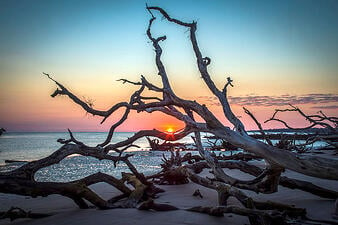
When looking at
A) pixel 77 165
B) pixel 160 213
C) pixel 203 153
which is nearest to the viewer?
pixel 160 213

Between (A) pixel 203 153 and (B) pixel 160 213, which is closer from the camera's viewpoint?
(B) pixel 160 213

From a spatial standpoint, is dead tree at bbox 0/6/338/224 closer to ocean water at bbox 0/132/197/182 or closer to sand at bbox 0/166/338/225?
sand at bbox 0/166/338/225

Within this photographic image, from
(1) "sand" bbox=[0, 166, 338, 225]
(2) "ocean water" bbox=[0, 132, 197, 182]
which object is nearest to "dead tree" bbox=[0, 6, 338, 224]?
(1) "sand" bbox=[0, 166, 338, 225]

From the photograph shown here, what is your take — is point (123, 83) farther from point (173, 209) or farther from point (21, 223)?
point (21, 223)

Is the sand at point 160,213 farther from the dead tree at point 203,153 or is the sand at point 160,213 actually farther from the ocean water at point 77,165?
the ocean water at point 77,165

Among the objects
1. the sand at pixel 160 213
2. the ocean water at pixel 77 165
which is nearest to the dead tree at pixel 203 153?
the sand at pixel 160 213

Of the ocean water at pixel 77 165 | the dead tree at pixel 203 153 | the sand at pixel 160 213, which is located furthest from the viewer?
the ocean water at pixel 77 165

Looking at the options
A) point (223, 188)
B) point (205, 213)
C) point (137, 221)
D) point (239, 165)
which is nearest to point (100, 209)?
point (137, 221)

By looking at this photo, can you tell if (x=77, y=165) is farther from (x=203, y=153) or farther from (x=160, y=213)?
(x=160, y=213)

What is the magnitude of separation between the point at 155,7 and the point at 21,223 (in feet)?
13.9

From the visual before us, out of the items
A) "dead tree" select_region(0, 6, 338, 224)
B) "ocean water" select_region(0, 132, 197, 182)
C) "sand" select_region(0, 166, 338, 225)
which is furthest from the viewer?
"ocean water" select_region(0, 132, 197, 182)

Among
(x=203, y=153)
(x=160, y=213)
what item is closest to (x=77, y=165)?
(x=203, y=153)

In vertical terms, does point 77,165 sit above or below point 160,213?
below

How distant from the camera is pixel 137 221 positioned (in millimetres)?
3473
